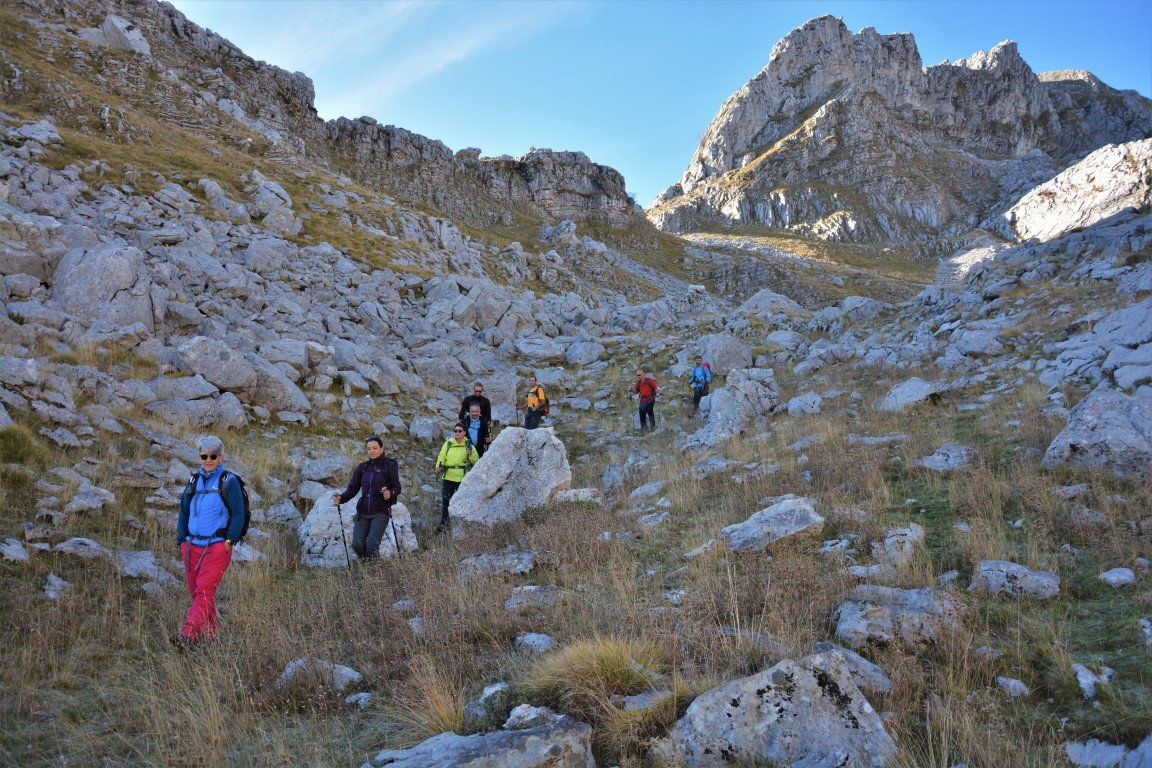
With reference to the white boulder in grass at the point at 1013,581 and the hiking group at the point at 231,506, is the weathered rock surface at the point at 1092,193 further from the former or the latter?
the hiking group at the point at 231,506

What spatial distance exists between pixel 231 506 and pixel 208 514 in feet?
0.67

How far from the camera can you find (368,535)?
7.84m

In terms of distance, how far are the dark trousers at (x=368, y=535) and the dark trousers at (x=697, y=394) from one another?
34.5 feet

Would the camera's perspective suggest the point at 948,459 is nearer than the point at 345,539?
Yes

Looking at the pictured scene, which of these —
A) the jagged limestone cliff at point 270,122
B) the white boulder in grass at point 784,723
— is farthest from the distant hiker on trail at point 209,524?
the jagged limestone cliff at point 270,122

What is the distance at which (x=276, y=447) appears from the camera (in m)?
11.0

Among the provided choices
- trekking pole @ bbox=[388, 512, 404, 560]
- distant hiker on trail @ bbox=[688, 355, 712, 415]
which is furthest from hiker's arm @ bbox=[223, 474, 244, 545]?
distant hiker on trail @ bbox=[688, 355, 712, 415]

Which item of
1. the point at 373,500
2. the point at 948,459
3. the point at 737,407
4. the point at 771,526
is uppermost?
the point at 737,407

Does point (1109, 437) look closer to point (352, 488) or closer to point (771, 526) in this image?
point (771, 526)

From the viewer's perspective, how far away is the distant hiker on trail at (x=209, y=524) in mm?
5438

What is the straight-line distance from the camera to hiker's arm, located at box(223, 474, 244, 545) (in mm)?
5594

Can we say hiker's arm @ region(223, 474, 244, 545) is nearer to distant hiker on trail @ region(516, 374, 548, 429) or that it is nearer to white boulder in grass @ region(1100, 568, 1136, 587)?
white boulder in grass @ region(1100, 568, 1136, 587)

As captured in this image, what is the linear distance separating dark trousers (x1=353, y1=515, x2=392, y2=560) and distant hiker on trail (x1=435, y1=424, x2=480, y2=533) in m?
2.03

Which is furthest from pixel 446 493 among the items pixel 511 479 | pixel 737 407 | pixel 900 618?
pixel 900 618
